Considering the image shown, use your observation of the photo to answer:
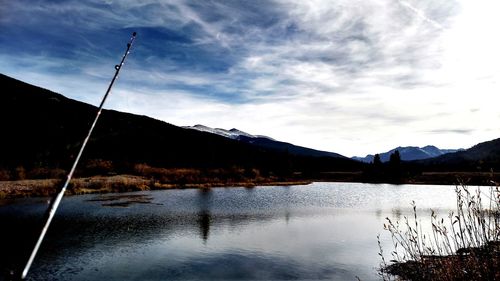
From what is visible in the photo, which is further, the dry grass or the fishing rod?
the dry grass

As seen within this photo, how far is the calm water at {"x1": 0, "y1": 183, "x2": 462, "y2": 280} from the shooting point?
71.0ft

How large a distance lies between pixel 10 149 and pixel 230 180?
6338cm

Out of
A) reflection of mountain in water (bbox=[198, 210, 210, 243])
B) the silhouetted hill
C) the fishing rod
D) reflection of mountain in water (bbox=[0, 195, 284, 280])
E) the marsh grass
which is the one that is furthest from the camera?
the silhouetted hill

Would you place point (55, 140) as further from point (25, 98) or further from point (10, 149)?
point (25, 98)

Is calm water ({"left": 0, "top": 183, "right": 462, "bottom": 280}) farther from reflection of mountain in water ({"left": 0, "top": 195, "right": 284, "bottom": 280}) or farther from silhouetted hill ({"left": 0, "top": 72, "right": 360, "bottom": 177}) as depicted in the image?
silhouetted hill ({"left": 0, "top": 72, "right": 360, "bottom": 177})

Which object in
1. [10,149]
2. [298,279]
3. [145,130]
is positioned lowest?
[298,279]

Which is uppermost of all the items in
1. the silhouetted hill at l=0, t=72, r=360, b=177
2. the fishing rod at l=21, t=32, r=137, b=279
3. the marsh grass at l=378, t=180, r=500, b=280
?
the silhouetted hill at l=0, t=72, r=360, b=177

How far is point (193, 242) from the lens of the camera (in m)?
29.2

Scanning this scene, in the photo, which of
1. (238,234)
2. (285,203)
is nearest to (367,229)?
(238,234)

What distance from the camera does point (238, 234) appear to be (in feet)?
108

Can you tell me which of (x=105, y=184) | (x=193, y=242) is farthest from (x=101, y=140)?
(x=193, y=242)

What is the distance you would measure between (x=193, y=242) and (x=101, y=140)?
125m

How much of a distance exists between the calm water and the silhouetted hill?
62.5 m

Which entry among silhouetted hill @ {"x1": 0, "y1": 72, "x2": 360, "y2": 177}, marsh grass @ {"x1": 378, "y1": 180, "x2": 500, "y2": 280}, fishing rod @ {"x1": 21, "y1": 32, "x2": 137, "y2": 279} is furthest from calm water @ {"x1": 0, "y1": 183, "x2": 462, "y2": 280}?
silhouetted hill @ {"x1": 0, "y1": 72, "x2": 360, "y2": 177}
